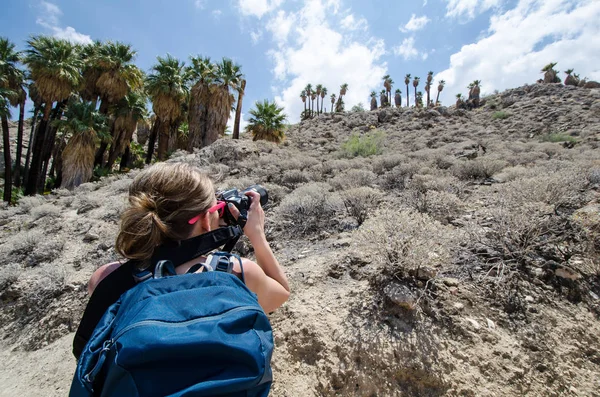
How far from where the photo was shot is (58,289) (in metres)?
3.96

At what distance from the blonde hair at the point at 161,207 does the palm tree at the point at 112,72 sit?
1926cm

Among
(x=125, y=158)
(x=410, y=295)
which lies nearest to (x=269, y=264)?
(x=410, y=295)

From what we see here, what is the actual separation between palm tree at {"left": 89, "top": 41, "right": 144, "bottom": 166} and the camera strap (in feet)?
63.8

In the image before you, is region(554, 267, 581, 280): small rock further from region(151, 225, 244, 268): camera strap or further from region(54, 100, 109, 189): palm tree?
region(54, 100, 109, 189): palm tree

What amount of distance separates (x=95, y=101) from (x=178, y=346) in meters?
22.0

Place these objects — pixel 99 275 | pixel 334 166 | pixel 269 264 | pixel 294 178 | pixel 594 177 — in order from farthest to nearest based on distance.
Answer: pixel 334 166 → pixel 294 178 → pixel 594 177 → pixel 269 264 → pixel 99 275

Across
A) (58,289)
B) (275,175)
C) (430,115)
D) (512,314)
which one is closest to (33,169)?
(275,175)

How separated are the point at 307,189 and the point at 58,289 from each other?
14.2ft

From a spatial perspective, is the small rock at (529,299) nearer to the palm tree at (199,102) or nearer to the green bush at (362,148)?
the green bush at (362,148)

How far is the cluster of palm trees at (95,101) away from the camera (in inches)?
578

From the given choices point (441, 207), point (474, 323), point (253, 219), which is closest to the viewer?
point (253, 219)

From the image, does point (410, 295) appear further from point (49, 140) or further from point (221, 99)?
point (49, 140)

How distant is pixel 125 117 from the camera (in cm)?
1806

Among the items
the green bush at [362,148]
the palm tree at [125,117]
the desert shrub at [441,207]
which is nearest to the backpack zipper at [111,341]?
the desert shrub at [441,207]
